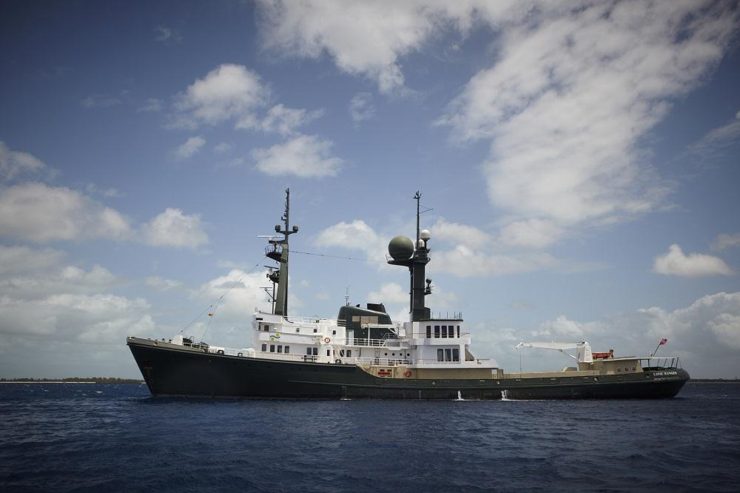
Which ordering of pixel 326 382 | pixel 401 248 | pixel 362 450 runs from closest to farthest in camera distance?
1. pixel 362 450
2. pixel 326 382
3. pixel 401 248

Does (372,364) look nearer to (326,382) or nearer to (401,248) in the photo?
(326,382)

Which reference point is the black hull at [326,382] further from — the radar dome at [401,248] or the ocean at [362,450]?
the radar dome at [401,248]

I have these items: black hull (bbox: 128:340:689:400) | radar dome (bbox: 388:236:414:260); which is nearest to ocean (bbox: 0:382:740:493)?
black hull (bbox: 128:340:689:400)

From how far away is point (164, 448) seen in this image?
56.8ft

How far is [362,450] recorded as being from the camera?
1736cm

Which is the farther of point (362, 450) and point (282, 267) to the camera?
point (282, 267)

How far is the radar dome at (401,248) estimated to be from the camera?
127 ft

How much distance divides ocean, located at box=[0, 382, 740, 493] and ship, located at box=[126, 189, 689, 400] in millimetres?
3094

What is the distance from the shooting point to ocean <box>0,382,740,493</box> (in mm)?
13422

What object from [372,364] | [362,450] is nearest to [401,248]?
[372,364]

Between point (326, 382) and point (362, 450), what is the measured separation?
1512 cm

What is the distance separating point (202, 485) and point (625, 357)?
33.7m

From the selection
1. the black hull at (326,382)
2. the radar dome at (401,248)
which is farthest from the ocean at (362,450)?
the radar dome at (401,248)

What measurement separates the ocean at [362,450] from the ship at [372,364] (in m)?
3.09
